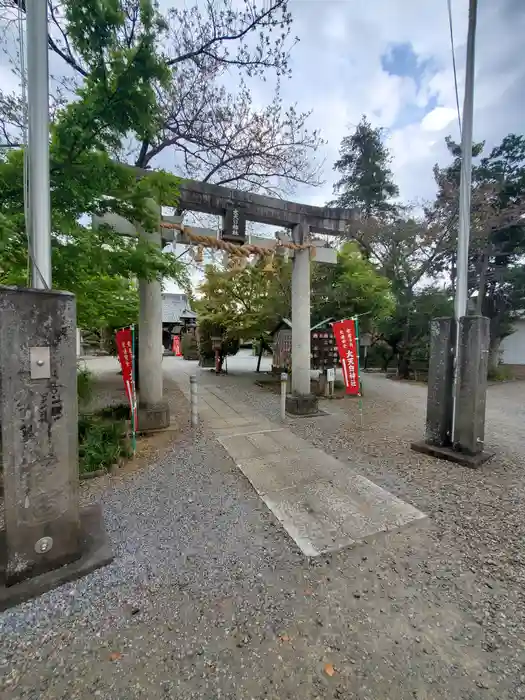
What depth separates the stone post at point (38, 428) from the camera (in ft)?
6.39

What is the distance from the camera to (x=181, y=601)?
1.97 meters

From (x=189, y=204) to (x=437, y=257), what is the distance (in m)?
10.8

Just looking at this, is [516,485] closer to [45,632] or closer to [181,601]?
[181,601]

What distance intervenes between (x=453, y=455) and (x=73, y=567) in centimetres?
451

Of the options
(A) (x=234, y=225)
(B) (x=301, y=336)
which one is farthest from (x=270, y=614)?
(A) (x=234, y=225)

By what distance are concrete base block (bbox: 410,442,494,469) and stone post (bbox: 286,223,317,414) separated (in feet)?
8.61

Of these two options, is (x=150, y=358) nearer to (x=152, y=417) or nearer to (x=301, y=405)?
(x=152, y=417)

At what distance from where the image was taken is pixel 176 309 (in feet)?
101

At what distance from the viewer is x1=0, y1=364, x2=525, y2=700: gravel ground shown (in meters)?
1.50

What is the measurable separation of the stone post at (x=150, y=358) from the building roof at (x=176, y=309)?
21718mm

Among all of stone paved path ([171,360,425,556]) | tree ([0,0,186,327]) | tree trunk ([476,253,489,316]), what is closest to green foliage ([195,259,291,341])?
stone paved path ([171,360,425,556])

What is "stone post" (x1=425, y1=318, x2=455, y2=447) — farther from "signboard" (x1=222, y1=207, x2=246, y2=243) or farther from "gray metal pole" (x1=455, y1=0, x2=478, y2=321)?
"signboard" (x1=222, y1=207, x2=246, y2=243)

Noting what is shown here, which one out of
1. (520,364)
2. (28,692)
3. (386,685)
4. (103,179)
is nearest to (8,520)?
(28,692)

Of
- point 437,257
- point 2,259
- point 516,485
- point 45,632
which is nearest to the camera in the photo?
point 45,632
